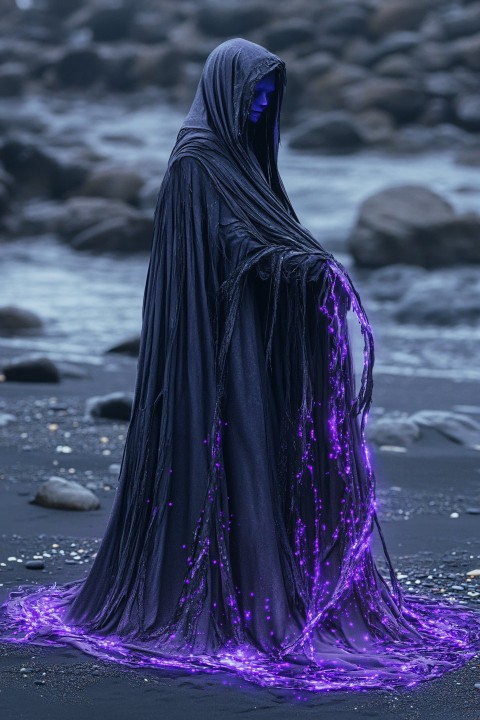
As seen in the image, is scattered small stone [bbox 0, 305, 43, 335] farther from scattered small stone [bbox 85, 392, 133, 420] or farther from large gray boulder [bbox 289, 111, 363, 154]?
large gray boulder [bbox 289, 111, 363, 154]

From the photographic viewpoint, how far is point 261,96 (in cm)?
483

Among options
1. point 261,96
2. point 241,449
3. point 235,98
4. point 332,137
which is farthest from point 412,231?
point 241,449

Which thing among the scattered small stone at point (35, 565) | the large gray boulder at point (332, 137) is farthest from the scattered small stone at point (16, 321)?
the large gray boulder at point (332, 137)

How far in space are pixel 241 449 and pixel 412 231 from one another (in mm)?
16532

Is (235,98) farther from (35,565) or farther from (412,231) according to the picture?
(412,231)

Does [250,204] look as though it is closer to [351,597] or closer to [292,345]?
[292,345]

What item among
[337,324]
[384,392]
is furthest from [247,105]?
[384,392]

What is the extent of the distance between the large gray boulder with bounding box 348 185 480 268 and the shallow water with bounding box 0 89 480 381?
878mm

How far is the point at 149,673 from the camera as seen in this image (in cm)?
445

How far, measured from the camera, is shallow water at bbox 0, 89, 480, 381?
1410 cm

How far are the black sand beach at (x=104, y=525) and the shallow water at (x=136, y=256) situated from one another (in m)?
2.17

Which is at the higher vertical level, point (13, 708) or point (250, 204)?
point (250, 204)

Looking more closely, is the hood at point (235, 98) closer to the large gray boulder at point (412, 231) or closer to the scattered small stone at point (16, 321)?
the scattered small stone at point (16, 321)

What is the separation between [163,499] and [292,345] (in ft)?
2.18
